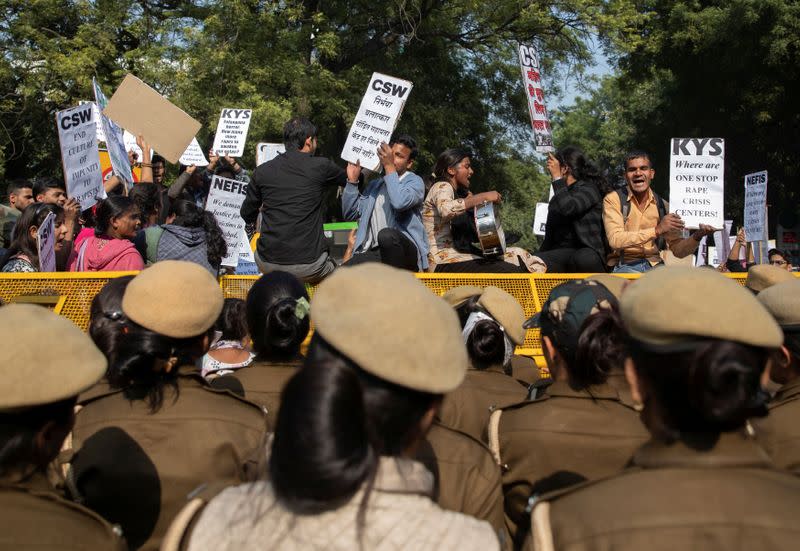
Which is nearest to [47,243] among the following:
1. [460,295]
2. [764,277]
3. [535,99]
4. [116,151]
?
[116,151]

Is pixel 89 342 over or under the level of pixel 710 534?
over

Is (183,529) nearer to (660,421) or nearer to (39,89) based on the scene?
(660,421)

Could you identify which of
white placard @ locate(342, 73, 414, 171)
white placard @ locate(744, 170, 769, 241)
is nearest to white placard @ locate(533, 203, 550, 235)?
white placard @ locate(744, 170, 769, 241)

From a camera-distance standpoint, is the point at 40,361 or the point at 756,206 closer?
the point at 40,361

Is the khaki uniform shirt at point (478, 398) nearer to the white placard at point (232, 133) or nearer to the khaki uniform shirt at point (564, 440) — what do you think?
the khaki uniform shirt at point (564, 440)

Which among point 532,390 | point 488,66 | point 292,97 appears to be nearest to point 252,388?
point 532,390

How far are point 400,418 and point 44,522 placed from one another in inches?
33.6

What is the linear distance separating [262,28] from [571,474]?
19.4 meters

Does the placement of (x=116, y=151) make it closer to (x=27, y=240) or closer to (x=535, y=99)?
(x=27, y=240)

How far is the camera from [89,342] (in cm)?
218

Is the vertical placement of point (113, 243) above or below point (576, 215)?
above

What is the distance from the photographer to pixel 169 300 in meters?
2.99

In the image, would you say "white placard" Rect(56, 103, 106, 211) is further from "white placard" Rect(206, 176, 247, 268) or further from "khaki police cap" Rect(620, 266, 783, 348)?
"khaki police cap" Rect(620, 266, 783, 348)

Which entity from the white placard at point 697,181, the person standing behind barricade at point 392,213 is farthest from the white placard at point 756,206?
the person standing behind barricade at point 392,213
